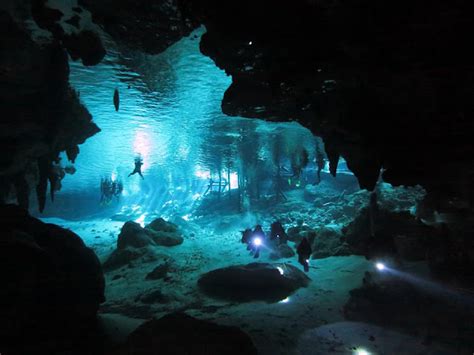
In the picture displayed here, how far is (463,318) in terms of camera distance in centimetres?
655

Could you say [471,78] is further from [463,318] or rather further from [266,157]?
[266,157]

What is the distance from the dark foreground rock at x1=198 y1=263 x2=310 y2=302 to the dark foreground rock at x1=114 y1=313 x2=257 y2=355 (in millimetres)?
3999

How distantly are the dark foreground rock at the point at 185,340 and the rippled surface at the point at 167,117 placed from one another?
354 inches

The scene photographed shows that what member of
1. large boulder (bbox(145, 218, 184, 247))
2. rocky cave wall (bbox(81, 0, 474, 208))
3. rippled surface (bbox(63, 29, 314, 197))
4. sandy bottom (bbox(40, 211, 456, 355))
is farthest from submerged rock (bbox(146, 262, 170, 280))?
rippled surface (bbox(63, 29, 314, 197))

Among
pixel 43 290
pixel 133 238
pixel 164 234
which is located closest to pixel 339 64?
pixel 43 290

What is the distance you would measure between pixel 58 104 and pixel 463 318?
12.6 meters

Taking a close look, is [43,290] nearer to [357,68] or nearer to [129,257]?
[129,257]

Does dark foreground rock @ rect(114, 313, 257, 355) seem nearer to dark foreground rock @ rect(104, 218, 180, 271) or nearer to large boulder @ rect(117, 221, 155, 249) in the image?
dark foreground rock @ rect(104, 218, 180, 271)

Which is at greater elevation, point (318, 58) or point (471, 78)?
point (318, 58)

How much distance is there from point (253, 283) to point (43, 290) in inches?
255

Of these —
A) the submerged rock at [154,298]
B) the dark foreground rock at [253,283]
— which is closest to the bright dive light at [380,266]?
the dark foreground rock at [253,283]

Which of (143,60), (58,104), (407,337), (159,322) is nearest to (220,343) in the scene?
(159,322)

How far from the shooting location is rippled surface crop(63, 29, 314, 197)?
11452 mm

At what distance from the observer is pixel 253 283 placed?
9.75 meters
